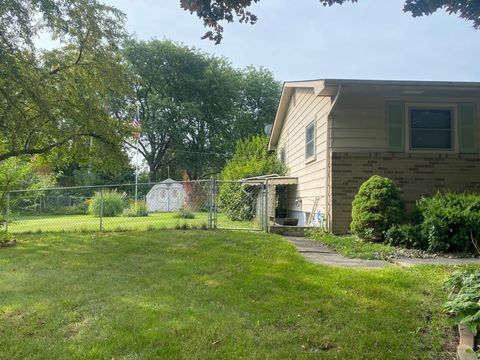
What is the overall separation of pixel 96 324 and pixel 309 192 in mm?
7854

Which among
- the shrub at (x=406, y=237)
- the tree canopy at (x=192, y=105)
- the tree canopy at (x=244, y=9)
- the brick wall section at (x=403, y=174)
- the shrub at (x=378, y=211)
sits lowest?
the shrub at (x=406, y=237)

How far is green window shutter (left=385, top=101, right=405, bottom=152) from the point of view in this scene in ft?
28.6

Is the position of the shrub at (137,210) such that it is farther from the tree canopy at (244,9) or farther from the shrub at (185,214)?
the tree canopy at (244,9)

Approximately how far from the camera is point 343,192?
28.3 feet

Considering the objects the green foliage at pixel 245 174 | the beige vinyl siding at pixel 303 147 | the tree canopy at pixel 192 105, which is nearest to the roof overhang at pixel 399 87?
the beige vinyl siding at pixel 303 147

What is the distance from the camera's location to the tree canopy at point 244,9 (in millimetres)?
2814

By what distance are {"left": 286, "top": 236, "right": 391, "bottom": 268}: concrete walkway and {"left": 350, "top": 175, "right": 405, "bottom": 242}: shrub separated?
32.2 inches

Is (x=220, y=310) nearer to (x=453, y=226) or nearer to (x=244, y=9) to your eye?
(x=244, y=9)

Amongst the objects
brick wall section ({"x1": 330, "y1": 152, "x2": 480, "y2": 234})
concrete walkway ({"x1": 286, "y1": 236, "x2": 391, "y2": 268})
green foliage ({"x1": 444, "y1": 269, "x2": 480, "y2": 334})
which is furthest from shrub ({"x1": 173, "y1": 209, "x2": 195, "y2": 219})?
green foliage ({"x1": 444, "y1": 269, "x2": 480, "y2": 334})

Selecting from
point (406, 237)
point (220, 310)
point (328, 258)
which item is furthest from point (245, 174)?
point (220, 310)

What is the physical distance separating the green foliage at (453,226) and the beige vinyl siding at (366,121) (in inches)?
89.8

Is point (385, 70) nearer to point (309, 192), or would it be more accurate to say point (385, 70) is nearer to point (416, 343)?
point (309, 192)

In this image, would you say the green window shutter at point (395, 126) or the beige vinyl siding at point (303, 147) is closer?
the green window shutter at point (395, 126)

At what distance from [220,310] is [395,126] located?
21.3 feet
